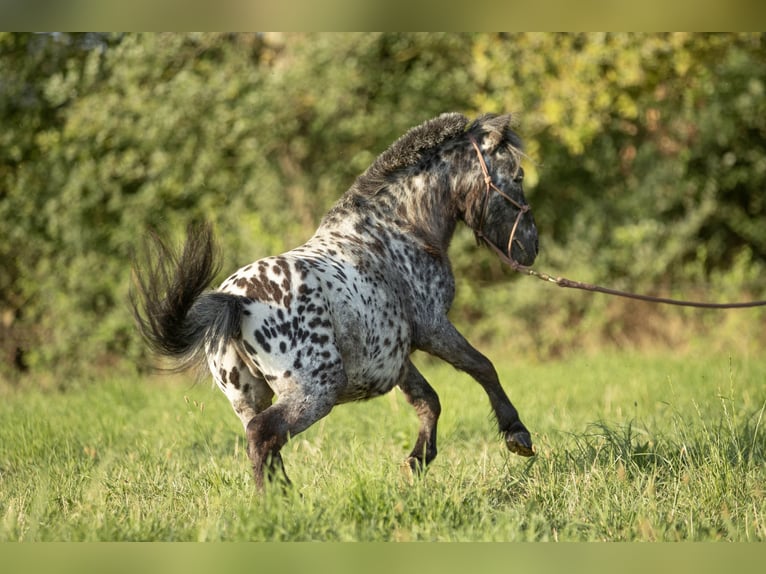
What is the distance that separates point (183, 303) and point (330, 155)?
9503 millimetres

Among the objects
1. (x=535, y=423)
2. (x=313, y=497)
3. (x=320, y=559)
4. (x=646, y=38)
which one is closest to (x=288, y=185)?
(x=646, y=38)

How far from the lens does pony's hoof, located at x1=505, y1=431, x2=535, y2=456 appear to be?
4.86m

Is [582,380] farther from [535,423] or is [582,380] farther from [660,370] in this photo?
[535,423]

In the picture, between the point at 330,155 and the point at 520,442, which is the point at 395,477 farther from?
the point at 330,155

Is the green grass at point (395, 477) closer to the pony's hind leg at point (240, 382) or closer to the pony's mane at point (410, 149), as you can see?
the pony's hind leg at point (240, 382)

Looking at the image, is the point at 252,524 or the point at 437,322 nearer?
the point at 252,524

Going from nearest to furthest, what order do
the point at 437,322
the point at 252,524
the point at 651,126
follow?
the point at 252,524, the point at 437,322, the point at 651,126

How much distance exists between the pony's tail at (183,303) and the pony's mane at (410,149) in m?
1.34

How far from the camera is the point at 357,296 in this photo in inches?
175

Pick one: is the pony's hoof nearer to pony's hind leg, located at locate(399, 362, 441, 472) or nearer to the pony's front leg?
the pony's front leg

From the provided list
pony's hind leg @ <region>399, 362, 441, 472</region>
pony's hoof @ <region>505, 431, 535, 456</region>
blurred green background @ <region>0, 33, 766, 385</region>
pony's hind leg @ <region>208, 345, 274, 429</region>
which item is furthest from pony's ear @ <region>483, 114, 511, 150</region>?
blurred green background @ <region>0, 33, 766, 385</region>

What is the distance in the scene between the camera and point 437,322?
4957 mm

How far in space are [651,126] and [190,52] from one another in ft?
24.4

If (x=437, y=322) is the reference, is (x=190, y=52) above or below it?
above
